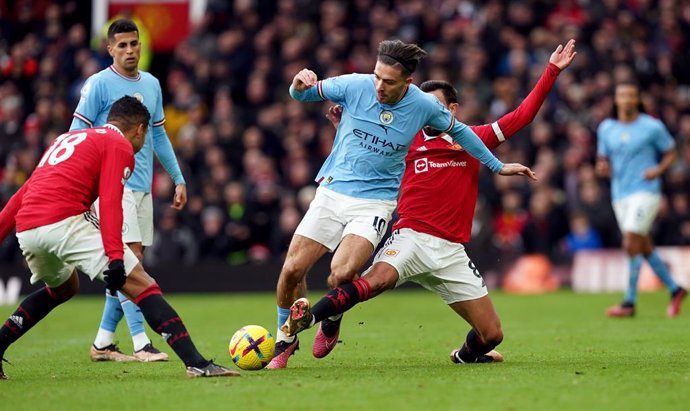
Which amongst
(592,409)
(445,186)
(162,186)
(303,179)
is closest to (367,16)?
(303,179)

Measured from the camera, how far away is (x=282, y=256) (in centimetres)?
→ 2002

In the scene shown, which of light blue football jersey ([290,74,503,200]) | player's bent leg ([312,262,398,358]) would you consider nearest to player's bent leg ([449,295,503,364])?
player's bent leg ([312,262,398,358])

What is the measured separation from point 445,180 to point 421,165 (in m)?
0.24

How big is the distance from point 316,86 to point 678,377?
3540 millimetres

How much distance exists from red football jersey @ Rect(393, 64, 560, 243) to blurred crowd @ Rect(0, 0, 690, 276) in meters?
9.78

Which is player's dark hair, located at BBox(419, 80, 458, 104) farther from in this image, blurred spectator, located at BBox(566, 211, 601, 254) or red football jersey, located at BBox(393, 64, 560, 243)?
blurred spectator, located at BBox(566, 211, 601, 254)

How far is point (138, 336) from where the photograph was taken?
10234 mm

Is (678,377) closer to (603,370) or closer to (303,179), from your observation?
(603,370)

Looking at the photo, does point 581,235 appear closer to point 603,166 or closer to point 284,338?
point 603,166

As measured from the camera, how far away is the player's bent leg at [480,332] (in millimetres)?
9383

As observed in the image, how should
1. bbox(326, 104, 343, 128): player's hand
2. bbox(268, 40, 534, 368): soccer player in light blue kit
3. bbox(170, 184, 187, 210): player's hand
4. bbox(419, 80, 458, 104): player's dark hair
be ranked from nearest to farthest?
bbox(268, 40, 534, 368): soccer player in light blue kit
bbox(326, 104, 343, 128): player's hand
bbox(419, 80, 458, 104): player's dark hair
bbox(170, 184, 187, 210): player's hand

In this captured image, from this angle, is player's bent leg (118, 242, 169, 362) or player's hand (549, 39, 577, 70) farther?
player's bent leg (118, 242, 169, 362)

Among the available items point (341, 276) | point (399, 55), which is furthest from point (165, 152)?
point (399, 55)

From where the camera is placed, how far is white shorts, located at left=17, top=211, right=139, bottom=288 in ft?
26.3
